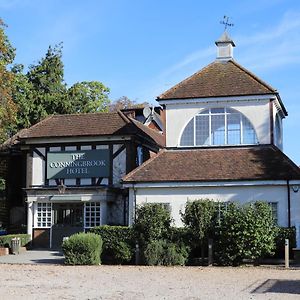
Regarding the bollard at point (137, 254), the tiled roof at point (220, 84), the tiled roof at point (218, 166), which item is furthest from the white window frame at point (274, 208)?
the bollard at point (137, 254)

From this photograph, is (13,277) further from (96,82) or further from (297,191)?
(96,82)

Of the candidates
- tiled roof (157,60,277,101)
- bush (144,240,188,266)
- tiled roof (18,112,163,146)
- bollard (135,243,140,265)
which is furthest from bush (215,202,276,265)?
tiled roof (18,112,163,146)

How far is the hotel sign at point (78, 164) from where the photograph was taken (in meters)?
33.8

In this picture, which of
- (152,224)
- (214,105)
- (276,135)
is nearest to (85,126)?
(214,105)

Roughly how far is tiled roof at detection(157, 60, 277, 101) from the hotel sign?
206 inches

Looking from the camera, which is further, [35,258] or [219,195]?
[219,195]

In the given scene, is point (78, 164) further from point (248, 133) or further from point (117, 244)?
point (248, 133)

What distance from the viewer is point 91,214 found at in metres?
33.3

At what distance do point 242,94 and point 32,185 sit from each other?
12.9 metres

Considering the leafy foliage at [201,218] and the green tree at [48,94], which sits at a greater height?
the green tree at [48,94]

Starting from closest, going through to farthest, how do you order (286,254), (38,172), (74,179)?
(286,254)
(74,179)
(38,172)

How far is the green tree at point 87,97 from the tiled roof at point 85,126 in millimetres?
11251

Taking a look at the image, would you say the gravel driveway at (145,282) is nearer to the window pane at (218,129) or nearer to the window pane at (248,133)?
the window pane at (248,133)

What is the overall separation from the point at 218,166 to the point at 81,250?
796 cm
